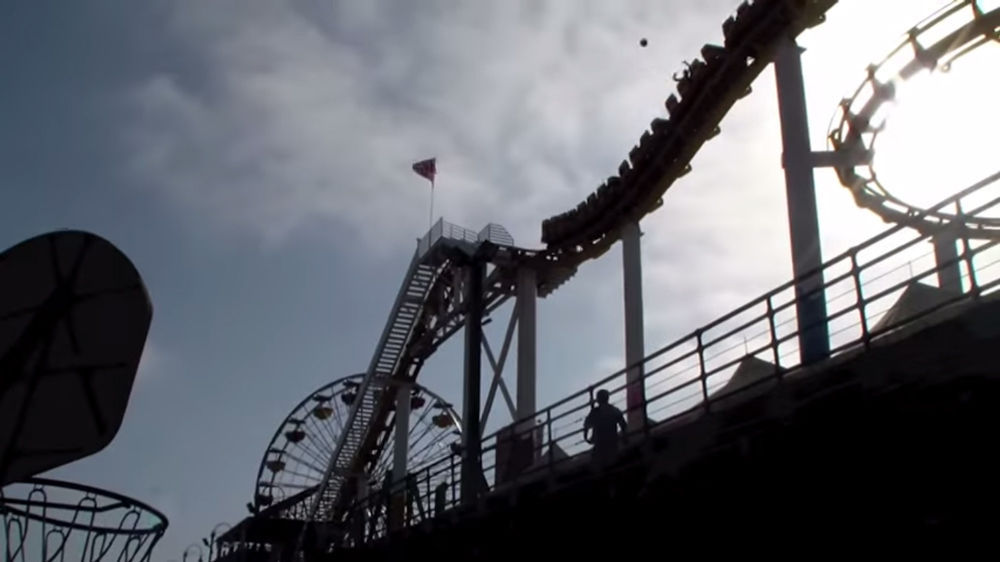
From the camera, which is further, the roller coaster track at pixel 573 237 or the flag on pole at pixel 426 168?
the flag on pole at pixel 426 168

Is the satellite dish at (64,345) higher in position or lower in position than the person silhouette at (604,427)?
lower

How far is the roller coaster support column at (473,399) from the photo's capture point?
63.3 ft

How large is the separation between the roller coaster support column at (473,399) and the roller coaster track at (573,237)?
3.22ft

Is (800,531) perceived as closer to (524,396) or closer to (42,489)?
(42,489)

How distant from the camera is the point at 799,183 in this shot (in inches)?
723

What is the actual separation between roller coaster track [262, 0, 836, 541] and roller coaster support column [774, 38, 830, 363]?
0.98 meters

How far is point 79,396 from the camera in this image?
834 cm

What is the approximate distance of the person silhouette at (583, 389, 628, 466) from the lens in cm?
1520

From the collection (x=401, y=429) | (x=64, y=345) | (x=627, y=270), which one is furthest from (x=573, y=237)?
(x=64, y=345)

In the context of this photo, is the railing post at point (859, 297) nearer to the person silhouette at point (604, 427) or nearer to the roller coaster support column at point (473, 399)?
the person silhouette at point (604, 427)

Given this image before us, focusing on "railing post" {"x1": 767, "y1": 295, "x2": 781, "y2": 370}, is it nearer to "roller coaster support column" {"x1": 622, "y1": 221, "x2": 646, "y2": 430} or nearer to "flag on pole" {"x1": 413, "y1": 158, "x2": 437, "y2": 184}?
"roller coaster support column" {"x1": 622, "y1": 221, "x2": 646, "y2": 430}

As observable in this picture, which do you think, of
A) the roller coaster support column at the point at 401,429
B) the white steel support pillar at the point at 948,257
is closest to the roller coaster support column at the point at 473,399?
the white steel support pillar at the point at 948,257

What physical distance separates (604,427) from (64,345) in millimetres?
8968

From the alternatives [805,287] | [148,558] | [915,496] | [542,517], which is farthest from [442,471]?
[915,496]
